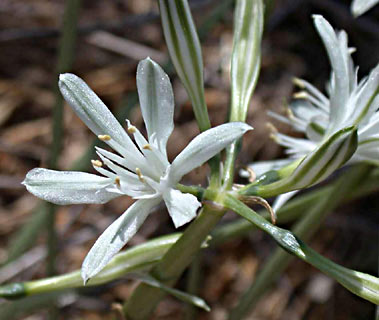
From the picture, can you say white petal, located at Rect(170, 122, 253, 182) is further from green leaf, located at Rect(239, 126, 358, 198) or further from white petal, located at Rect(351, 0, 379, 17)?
white petal, located at Rect(351, 0, 379, 17)

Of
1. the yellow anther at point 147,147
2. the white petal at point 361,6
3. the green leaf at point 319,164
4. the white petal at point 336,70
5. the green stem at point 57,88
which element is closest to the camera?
the green leaf at point 319,164

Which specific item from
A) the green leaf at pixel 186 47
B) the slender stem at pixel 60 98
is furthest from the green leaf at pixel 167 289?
the slender stem at pixel 60 98

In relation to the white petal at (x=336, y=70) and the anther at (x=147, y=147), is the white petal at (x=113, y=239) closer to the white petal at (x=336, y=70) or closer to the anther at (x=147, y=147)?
the anther at (x=147, y=147)

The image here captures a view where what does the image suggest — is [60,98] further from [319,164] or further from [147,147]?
[319,164]

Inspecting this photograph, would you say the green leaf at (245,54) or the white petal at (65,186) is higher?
the green leaf at (245,54)

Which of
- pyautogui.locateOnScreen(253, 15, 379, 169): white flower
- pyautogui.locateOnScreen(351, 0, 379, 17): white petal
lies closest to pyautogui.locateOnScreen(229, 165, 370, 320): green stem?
pyautogui.locateOnScreen(253, 15, 379, 169): white flower

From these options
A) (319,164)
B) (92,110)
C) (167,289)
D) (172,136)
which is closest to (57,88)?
(92,110)

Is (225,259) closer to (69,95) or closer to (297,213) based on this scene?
(297,213)
